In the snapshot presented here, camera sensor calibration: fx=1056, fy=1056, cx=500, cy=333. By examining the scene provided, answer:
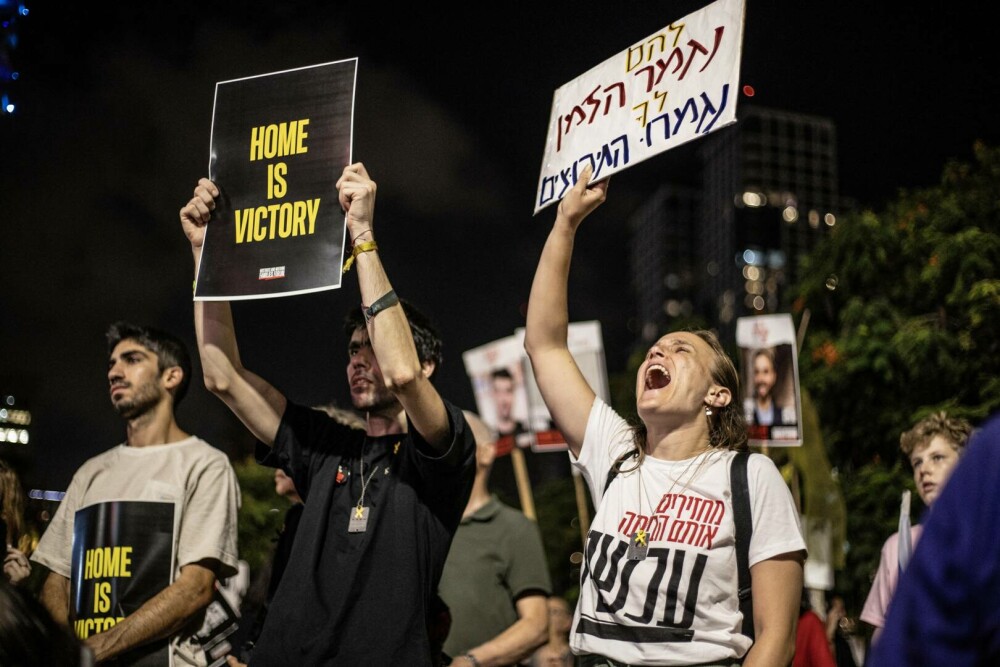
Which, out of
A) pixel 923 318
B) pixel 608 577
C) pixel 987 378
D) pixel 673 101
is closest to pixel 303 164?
→ pixel 673 101

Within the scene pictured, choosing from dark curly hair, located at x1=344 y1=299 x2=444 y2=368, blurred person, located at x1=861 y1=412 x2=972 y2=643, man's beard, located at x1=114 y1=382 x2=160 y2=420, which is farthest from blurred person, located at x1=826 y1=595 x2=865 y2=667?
man's beard, located at x1=114 y1=382 x2=160 y2=420

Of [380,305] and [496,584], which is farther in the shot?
[496,584]

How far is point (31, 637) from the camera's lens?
183cm

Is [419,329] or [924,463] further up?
[419,329]

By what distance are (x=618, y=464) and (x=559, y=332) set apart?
21.3 inches

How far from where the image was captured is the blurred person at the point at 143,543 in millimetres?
4004

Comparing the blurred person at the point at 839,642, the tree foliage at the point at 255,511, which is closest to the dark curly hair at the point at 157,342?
the blurred person at the point at 839,642

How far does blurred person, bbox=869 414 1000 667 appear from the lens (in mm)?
1349

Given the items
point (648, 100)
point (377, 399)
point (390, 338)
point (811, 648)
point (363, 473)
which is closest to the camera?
point (390, 338)

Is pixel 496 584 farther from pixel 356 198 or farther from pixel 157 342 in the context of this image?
pixel 356 198

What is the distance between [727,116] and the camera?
350 centimetres

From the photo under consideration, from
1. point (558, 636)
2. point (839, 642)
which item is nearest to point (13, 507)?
point (558, 636)

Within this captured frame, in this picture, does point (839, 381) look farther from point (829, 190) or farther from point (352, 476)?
point (829, 190)

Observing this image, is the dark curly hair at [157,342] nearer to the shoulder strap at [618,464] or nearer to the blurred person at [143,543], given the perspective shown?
the blurred person at [143,543]
